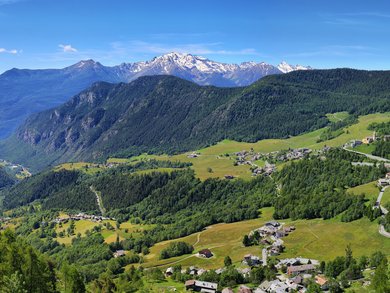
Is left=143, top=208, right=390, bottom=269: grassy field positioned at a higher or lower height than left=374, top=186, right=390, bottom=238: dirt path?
lower

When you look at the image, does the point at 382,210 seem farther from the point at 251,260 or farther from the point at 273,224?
the point at 251,260

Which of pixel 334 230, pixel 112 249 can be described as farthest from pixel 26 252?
pixel 112 249

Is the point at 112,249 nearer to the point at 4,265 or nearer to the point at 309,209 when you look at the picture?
the point at 309,209

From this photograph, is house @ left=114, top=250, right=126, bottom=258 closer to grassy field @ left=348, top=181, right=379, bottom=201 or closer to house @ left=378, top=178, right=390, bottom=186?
grassy field @ left=348, top=181, right=379, bottom=201

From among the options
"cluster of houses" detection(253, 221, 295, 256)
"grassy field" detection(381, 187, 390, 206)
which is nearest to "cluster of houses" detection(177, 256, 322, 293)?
"cluster of houses" detection(253, 221, 295, 256)

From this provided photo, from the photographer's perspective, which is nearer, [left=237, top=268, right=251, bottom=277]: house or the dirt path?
[left=237, top=268, right=251, bottom=277]: house

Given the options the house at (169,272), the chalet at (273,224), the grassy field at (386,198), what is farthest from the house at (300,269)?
the grassy field at (386,198)

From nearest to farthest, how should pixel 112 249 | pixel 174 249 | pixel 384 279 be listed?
1. pixel 384 279
2. pixel 174 249
3. pixel 112 249
